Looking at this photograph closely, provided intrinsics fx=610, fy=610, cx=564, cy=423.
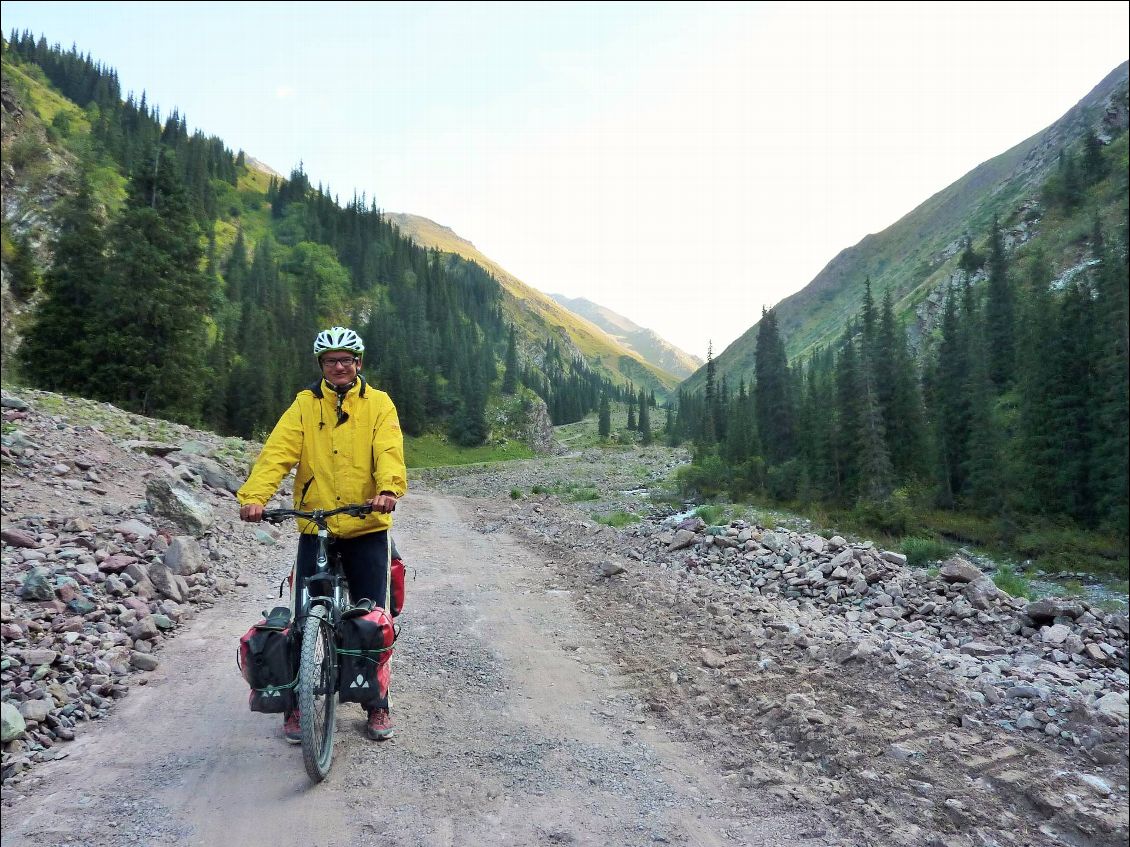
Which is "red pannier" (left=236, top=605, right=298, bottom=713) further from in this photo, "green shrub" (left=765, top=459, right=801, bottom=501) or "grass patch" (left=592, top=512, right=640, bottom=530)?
"green shrub" (left=765, top=459, right=801, bottom=501)

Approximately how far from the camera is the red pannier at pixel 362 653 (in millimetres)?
4410

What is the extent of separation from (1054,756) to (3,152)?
333ft

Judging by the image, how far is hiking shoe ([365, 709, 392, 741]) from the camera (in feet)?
15.5

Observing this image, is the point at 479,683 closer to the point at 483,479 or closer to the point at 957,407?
the point at 483,479

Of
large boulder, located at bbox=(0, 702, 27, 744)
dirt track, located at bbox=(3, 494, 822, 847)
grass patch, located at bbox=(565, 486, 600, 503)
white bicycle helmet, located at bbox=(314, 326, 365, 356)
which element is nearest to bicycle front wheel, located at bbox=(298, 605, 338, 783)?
dirt track, located at bbox=(3, 494, 822, 847)

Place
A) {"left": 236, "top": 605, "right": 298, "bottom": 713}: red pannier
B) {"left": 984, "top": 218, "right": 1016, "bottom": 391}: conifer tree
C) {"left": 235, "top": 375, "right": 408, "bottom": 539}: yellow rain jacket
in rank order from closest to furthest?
{"left": 236, "top": 605, "right": 298, "bottom": 713}: red pannier, {"left": 235, "top": 375, "right": 408, "bottom": 539}: yellow rain jacket, {"left": 984, "top": 218, "right": 1016, "bottom": 391}: conifer tree

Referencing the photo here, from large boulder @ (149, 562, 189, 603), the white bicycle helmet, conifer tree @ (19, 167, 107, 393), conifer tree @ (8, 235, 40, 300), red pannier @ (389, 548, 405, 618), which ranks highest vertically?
conifer tree @ (8, 235, 40, 300)

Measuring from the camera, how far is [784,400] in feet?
212

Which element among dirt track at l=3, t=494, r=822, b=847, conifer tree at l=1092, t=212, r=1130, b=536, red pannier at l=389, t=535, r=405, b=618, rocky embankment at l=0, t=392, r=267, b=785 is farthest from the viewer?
conifer tree at l=1092, t=212, r=1130, b=536

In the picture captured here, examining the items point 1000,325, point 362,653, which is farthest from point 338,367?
point 1000,325

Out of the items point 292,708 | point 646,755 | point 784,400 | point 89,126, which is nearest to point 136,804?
point 292,708

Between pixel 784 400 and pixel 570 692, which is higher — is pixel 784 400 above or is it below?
above

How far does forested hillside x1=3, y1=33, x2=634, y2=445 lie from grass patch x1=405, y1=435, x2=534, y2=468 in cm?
219

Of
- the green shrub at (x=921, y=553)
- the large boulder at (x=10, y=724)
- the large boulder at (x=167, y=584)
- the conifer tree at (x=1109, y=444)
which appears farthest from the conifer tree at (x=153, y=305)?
the conifer tree at (x=1109, y=444)
